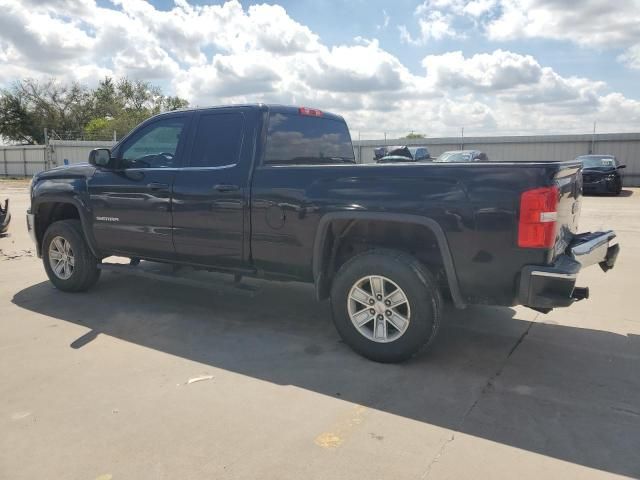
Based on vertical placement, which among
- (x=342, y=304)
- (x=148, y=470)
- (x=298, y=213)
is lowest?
(x=148, y=470)

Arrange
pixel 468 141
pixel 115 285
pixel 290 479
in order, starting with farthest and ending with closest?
pixel 468 141, pixel 115 285, pixel 290 479

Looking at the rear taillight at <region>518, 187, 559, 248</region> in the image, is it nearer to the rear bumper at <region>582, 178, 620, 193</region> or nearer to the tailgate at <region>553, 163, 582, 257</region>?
the tailgate at <region>553, 163, 582, 257</region>

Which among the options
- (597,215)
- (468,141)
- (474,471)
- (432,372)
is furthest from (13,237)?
(468,141)

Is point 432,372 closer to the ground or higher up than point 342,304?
closer to the ground

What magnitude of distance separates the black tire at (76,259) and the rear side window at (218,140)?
1.89 meters

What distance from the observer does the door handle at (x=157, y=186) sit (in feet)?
16.9

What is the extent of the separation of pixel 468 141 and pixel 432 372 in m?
25.0

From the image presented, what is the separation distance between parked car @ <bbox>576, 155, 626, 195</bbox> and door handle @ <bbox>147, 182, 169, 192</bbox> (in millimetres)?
17434

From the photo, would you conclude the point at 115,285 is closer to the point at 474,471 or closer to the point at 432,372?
the point at 432,372

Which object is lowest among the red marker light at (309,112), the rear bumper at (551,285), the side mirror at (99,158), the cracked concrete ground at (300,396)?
the cracked concrete ground at (300,396)

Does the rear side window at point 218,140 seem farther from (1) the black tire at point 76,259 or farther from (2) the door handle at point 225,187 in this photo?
(1) the black tire at point 76,259

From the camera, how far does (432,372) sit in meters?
3.95

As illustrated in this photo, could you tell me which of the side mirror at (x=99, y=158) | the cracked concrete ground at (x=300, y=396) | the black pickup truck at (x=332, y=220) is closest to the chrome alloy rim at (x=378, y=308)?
the black pickup truck at (x=332, y=220)

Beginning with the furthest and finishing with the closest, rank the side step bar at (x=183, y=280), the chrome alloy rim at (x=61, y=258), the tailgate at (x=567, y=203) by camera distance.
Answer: the chrome alloy rim at (x=61, y=258) < the side step bar at (x=183, y=280) < the tailgate at (x=567, y=203)
